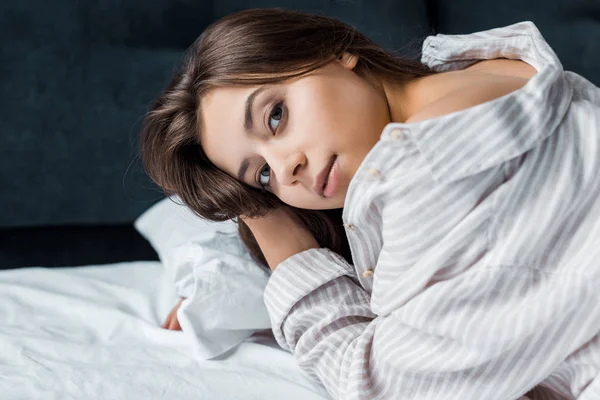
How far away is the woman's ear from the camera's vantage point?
1.11 m

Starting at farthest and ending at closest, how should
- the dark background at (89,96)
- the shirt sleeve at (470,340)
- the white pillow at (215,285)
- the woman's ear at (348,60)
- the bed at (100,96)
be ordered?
the dark background at (89,96) → the bed at (100,96) → the white pillow at (215,285) → the woman's ear at (348,60) → the shirt sleeve at (470,340)

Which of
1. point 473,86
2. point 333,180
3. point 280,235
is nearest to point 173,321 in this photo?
point 280,235

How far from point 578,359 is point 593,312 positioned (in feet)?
0.27

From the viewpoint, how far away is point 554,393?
37.5 inches

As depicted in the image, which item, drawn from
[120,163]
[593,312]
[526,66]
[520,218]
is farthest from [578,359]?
[120,163]

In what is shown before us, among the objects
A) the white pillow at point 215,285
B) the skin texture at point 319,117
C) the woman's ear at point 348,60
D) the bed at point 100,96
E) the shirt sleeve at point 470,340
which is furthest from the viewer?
the bed at point 100,96

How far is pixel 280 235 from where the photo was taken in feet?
4.09

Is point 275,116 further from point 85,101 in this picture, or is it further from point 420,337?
point 85,101

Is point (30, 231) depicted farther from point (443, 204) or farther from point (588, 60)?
point (588, 60)

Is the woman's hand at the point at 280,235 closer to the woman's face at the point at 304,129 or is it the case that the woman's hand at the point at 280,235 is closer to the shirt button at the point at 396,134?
the woman's face at the point at 304,129

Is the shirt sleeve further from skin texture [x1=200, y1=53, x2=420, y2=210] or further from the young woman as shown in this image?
skin texture [x1=200, y1=53, x2=420, y2=210]

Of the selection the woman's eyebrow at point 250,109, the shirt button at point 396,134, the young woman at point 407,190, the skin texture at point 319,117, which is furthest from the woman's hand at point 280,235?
the shirt button at point 396,134

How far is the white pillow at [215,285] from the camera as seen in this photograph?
122 cm

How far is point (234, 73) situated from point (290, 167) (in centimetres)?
18
